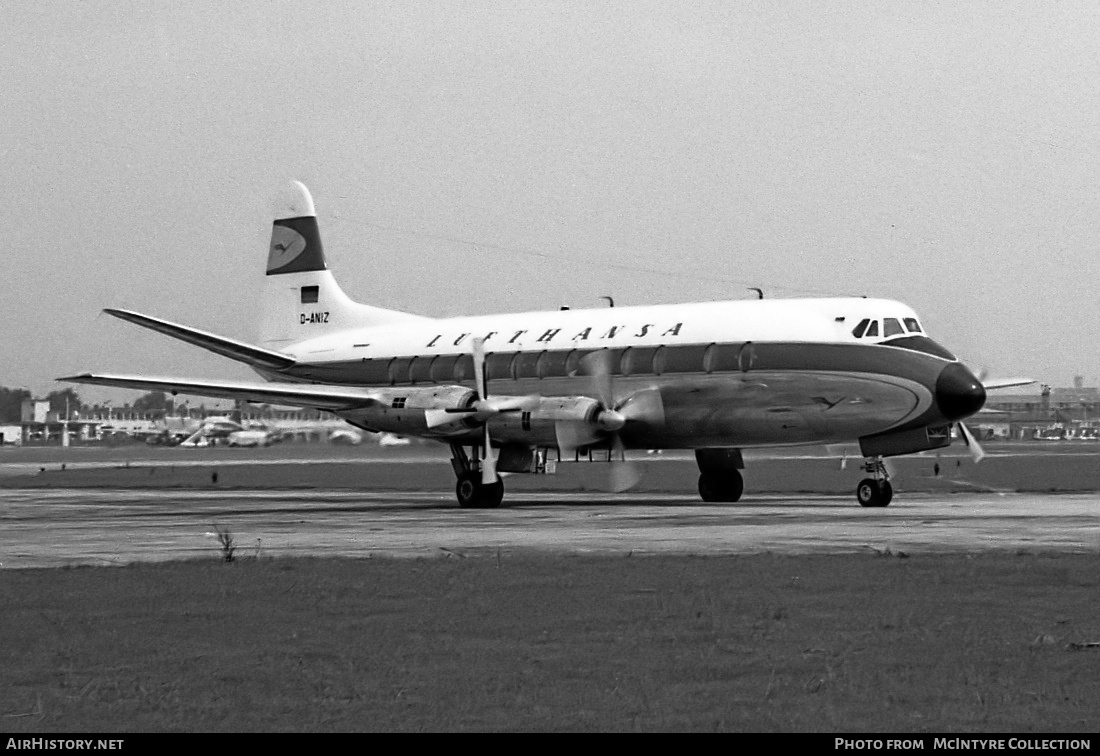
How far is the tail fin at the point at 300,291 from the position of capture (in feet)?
153

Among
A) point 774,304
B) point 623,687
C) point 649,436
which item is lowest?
point 623,687

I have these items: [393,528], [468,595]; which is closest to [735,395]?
[393,528]

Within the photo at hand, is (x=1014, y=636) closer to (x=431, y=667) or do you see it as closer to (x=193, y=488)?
(x=431, y=667)

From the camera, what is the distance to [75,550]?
72.2 feet

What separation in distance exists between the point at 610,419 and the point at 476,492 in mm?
3784

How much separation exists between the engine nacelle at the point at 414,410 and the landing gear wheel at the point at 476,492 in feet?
3.78

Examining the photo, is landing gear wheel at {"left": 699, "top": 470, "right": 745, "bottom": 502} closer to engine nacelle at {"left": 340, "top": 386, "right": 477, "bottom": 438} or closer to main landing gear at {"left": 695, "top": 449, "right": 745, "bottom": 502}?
main landing gear at {"left": 695, "top": 449, "right": 745, "bottom": 502}

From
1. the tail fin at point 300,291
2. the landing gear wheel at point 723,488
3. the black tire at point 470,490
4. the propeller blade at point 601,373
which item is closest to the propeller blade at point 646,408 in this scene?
the propeller blade at point 601,373

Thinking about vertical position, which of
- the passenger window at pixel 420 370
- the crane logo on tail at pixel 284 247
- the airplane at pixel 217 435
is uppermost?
the crane logo on tail at pixel 284 247

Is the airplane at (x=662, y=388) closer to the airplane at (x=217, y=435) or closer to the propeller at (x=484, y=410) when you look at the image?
the propeller at (x=484, y=410)

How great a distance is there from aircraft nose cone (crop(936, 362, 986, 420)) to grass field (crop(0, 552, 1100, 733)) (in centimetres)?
1386

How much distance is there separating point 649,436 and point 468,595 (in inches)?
825

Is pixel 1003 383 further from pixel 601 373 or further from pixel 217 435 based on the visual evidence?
pixel 217 435

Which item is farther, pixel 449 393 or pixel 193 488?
pixel 193 488
